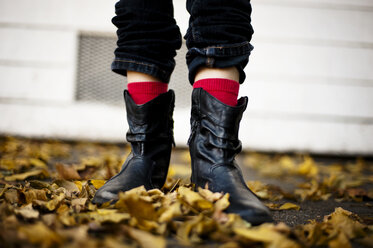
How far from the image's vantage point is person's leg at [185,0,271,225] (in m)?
0.90

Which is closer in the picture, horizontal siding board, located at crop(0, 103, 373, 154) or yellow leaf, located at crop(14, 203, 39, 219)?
yellow leaf, located at crop(14, 203, 39, 219)

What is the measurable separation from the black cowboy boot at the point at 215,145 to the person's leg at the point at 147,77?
13cm

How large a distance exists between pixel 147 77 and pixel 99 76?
1.97 m

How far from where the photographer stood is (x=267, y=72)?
9.34 feet

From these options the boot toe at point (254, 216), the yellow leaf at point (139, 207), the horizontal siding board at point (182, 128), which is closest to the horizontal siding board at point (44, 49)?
the horizontal siding board at point (182, 128)

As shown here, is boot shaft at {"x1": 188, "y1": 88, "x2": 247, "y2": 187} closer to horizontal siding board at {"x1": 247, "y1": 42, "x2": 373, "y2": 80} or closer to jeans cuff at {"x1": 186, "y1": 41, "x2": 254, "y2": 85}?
jeans cuff at {"x1": 186, "y1": 41, "x2": 254, "y2": 85}

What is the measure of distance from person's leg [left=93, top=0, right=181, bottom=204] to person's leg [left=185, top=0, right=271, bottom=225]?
5.1 inches

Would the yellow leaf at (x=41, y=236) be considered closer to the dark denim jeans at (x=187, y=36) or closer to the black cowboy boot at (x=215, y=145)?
the black cowboy boot at (x=215, y=145)

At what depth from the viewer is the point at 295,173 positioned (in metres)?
2.08

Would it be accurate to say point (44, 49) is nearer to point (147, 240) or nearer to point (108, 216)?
point (108, 216)

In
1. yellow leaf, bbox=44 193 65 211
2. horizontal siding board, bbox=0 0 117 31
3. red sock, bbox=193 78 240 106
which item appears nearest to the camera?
yellow leaf, bbox=44 193 65 211

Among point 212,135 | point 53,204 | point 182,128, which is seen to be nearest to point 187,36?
point 212,135

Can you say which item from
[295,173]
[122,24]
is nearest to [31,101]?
[122,24]

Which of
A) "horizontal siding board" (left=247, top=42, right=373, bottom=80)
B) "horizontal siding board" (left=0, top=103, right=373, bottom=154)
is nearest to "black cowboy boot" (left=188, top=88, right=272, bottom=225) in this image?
"horizontal siding board" (left=0, top=103, right=373, bottom=154)
